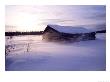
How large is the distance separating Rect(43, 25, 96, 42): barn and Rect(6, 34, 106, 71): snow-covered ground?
0.04m

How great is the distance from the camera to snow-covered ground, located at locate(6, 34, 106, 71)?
74.0 inches

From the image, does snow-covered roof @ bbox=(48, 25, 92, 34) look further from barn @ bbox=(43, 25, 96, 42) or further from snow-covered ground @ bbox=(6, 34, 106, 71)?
snow-covered ground @ bbox=(6, 34, 106, 71)

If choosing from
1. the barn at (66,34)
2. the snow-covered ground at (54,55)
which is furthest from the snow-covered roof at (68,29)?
the snow-covered ground at (54,55)

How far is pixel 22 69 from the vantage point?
1879mm

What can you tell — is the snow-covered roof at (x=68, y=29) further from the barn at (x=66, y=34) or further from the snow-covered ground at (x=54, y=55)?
the snow-covered ground at (x=54, y=55)

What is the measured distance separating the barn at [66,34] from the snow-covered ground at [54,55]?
1.6 inches

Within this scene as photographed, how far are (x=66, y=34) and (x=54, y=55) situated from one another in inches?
7.5

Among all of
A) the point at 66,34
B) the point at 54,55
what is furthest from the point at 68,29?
the point at 54,55

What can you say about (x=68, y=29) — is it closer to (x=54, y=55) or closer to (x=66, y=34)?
(x=66, y=34)

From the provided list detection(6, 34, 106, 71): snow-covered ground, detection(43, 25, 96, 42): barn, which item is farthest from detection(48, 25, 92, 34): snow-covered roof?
detection(6, 34, 106, 71): snow-covered ground

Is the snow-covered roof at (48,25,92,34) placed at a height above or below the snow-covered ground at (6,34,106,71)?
above

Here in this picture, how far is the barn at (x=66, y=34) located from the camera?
75.0 inches

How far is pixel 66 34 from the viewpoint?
75.5 inches
